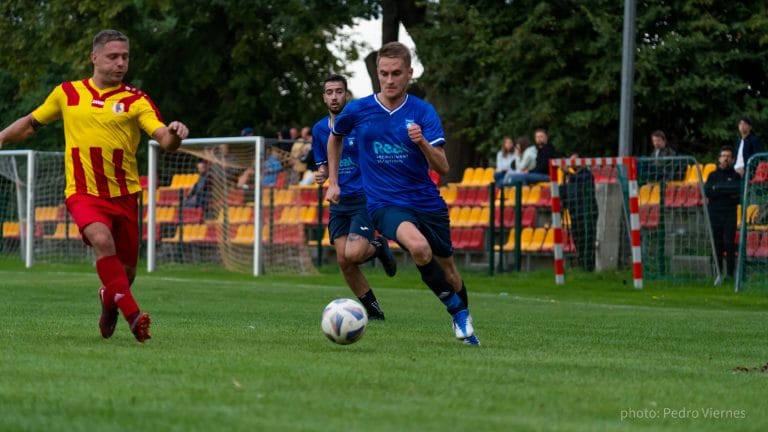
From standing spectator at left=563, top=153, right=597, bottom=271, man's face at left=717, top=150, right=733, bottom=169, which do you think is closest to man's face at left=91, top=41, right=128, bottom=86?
man's face at left=717, top=150, right=733, bottom=169

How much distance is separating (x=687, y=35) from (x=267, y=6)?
1210 centimetres

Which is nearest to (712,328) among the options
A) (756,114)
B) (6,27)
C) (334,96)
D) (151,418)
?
(334,96)

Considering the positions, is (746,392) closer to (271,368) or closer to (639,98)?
(271,368)

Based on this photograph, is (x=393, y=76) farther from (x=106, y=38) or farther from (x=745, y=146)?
(x=745, y=146)

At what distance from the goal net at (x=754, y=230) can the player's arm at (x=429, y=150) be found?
11.4m

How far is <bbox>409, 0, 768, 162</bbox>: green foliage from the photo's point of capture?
28.8 metres

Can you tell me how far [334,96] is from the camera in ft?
46.8

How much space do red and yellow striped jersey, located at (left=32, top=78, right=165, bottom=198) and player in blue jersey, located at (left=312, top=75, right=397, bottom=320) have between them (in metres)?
3.30

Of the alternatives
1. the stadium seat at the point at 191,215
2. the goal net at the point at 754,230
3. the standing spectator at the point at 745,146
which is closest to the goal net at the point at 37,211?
the stadium seat at the point at 191,215

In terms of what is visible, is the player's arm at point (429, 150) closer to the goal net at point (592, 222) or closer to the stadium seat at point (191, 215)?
the goal net at point (592, 222)

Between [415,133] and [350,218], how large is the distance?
3.81m

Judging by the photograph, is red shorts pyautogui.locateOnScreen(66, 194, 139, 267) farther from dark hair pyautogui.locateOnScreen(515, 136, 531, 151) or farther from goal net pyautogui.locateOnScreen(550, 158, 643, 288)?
dark hair pyautogui.locateOnScreen(515, 136, 531, 151)

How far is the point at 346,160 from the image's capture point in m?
14.4

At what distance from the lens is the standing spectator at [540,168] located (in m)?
25.6
